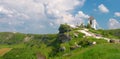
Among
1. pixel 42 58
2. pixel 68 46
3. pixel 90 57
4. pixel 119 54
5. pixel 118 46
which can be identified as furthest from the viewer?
pixel 68 46

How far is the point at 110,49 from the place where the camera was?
121 metres

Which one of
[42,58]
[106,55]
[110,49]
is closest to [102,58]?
[106,55]

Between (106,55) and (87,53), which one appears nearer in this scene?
(106,55)

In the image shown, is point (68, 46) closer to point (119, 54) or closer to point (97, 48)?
point (97, 48)

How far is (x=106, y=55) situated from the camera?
112562mm

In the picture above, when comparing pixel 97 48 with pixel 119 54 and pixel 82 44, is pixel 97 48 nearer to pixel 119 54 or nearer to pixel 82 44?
pixel 119 54

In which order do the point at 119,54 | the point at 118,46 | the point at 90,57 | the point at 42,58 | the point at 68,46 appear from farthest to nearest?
the point at 68,46 < the point at 42,58 < the point at 118,46 < the point at 90,57 < the point at 119,54

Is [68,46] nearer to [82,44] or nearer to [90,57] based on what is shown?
[82,44]

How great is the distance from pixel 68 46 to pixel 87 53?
2623 inches

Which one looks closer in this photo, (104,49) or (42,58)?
(104,49)

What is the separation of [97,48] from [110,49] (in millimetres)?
6792

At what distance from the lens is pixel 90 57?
11688cm

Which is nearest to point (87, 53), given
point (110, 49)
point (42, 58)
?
point (110, 49)

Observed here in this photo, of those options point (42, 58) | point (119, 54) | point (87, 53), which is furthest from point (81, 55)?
point (42, 58)
